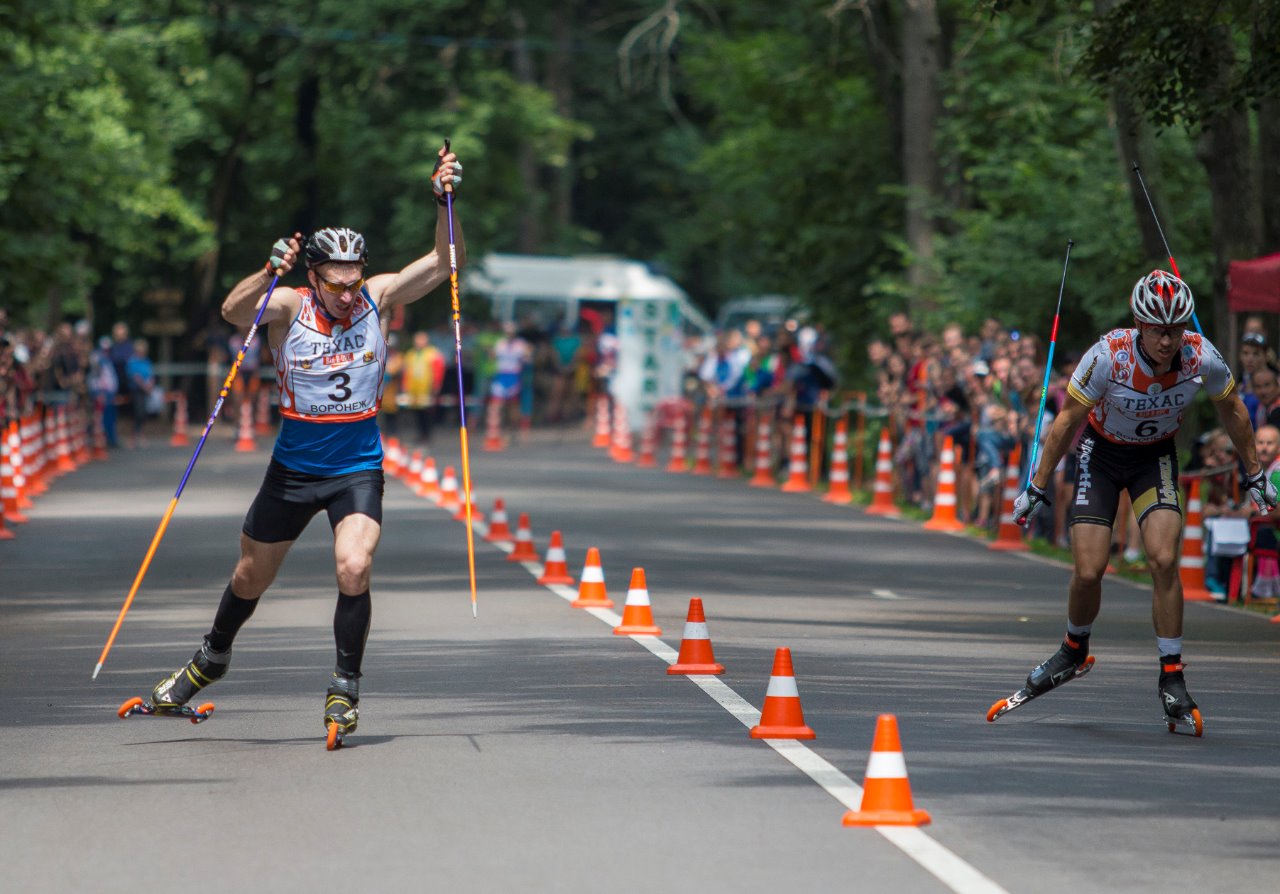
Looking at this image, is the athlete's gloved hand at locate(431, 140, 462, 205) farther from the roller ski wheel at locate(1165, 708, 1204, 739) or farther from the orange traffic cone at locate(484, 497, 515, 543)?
the orange traffic cone at locate(484, 497, 515, 543)

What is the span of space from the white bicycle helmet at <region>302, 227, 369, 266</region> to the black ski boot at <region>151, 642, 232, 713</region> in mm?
1597

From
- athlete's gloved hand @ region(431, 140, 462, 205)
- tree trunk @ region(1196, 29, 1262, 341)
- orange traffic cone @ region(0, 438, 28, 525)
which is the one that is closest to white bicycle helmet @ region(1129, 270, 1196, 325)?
athlete's gloved hand @ region(431, 140, 462, 205)

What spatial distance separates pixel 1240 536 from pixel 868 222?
19893 millimetres

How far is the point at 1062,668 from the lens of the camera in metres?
10.9

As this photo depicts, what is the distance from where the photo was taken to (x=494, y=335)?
5141cm

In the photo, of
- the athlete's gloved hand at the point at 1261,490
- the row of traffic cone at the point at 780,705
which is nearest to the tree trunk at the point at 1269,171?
the row of traffic cone at the point at 780,705

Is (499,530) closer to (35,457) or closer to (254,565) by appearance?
(35,457)

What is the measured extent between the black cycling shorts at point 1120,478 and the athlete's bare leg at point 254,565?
3.31 metres

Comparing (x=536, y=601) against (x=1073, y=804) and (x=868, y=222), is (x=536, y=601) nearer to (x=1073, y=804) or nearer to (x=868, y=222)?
(x=1073, y=804)

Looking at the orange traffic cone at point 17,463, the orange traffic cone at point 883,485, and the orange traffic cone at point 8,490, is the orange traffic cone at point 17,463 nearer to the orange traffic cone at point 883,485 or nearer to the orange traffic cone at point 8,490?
the orange traffic cone at point 8,490

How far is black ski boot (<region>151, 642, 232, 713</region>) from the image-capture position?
34.0 ft

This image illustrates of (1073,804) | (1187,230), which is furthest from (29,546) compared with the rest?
(1073,804)

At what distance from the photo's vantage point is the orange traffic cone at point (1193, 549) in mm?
18203

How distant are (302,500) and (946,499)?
15.0 m
